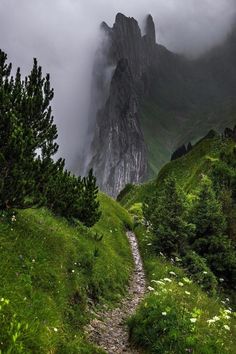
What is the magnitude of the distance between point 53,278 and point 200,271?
12.7 metres

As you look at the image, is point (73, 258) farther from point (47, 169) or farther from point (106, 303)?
point (47, 169)

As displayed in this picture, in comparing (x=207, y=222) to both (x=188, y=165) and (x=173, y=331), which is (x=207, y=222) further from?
(x=188, y=165)

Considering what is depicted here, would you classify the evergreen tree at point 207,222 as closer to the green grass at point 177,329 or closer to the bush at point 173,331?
the green grass at point 177,329

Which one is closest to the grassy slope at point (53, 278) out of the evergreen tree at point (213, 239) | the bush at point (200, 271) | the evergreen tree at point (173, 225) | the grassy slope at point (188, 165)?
the bush at point (200, 271)

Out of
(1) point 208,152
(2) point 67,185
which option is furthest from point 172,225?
(1) point 208,152

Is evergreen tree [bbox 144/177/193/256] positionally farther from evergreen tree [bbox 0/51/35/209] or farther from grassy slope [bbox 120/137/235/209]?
grassy slope [bbox 120/137/235/209]

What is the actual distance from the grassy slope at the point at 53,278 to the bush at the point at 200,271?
14.2 ft

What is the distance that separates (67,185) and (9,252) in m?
7.72

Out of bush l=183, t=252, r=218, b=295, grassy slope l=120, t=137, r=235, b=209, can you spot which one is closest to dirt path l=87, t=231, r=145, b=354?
bush l=183, t=252, r=218, b=295

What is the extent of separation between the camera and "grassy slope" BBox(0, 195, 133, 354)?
13094 mm

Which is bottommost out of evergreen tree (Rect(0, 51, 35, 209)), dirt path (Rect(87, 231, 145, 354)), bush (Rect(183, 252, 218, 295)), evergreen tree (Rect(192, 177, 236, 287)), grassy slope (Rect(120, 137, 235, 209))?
dirt path (Rect(87, 231, 145, 354))

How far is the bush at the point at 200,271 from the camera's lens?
25266mm

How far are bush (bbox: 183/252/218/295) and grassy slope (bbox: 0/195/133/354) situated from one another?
14.2 ft

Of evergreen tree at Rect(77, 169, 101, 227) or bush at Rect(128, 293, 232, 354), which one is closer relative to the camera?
bush at Rect(128, 293, 232, 354)
